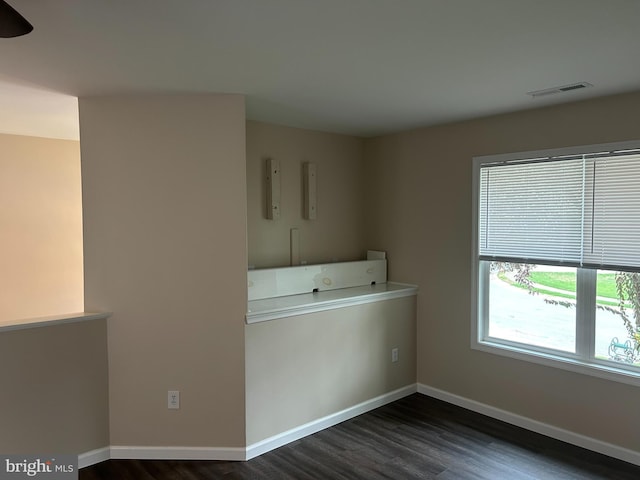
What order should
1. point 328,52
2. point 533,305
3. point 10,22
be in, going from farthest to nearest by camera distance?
point 533,305, point 328,52, point 10,22

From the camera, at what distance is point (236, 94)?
2875 mm

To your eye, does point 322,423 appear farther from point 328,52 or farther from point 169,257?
point 328,52

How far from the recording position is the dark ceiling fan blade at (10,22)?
1.38 metres

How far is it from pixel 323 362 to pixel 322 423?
1.54ft

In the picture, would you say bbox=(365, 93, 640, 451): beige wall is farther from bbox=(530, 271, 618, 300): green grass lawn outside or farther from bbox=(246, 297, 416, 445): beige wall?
bbox=(530, 271, 618, 300): green grass lawn outside

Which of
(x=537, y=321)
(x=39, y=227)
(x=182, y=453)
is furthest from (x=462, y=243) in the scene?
(x=39, y=227)

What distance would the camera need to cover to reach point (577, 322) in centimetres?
320

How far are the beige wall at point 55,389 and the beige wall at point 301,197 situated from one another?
137cm

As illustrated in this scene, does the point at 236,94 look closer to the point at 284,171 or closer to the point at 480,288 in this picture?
the point at 284,171

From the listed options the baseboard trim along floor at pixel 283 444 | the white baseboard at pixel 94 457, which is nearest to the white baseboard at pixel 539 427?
the baseboard trim along floor at pixel 283 444

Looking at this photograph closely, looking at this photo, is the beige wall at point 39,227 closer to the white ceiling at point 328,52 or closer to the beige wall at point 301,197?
the white ceiling at point 328,52
